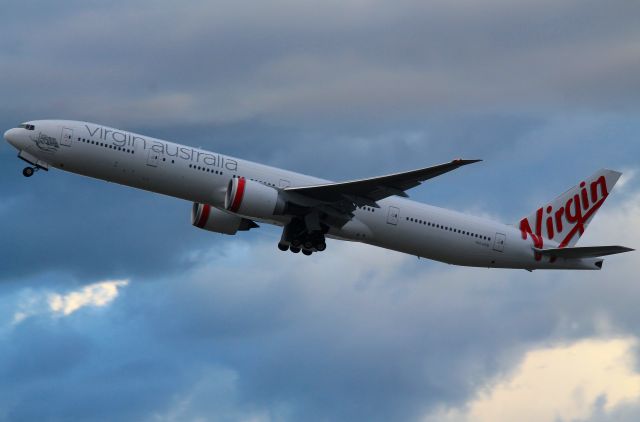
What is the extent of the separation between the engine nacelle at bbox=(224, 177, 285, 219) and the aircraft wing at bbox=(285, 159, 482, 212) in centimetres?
111

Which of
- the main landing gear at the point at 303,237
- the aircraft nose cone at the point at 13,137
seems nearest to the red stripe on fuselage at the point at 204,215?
the main landing gear at the point at 303,237

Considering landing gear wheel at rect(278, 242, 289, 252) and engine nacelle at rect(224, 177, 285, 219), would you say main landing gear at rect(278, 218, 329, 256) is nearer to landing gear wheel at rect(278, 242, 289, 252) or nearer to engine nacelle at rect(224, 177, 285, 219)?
landing gear wheel at rect(278, 242, 289, 252)

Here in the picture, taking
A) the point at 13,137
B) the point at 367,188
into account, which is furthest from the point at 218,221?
the point at 13,137

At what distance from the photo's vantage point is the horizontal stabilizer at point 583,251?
60.1 metres

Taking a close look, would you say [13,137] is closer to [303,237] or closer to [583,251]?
[303,237]

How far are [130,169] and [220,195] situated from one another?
4619mm

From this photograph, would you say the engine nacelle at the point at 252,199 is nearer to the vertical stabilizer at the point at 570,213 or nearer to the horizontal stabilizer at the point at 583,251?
the vertical stabilizer at the point at 570,213

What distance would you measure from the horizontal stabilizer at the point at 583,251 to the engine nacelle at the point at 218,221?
1644 centimetres

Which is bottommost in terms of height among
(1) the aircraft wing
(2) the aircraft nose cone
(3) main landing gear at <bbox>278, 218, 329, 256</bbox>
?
(3) main landing gear at <bbox>278, 218, 329, 256</bbox>

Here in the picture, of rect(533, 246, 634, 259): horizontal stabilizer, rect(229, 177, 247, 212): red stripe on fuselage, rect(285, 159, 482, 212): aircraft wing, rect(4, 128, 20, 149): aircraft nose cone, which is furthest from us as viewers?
rect(533, 246, 634, 259): horizontal stabilizer

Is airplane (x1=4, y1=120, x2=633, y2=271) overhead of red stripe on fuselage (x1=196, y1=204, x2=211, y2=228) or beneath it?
beneath

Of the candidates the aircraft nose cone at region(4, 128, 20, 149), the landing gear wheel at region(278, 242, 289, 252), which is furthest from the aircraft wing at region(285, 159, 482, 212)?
the aircraft nose cone at region(4, 128, 20, 149)

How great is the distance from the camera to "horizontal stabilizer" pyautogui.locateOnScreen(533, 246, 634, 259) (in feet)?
197

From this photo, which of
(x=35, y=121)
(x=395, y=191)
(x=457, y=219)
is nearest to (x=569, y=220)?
(x=457, y=219)
